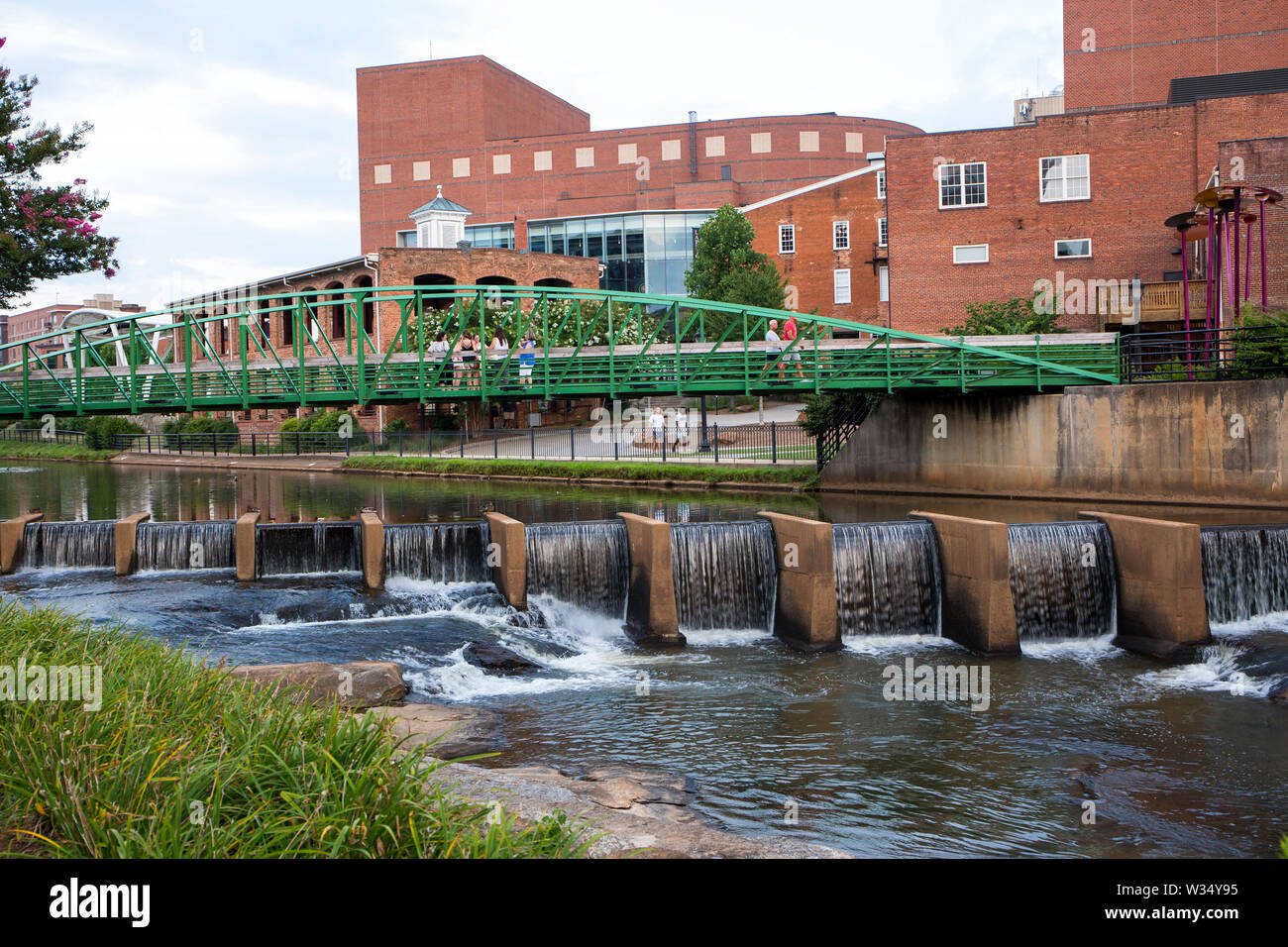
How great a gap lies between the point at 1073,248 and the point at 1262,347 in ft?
57.3

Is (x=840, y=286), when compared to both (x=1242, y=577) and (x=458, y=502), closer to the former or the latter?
(x=458, y=502)

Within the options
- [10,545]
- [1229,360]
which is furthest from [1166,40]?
[10,545]

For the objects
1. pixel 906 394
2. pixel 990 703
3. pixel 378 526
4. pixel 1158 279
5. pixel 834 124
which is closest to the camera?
pixel 990 703

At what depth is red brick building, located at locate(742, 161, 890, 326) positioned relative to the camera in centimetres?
5619

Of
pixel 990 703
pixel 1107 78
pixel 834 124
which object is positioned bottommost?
pixel 990 703

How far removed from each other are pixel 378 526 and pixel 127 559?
197 inches

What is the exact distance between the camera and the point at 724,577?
17938mm

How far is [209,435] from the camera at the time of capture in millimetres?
57875

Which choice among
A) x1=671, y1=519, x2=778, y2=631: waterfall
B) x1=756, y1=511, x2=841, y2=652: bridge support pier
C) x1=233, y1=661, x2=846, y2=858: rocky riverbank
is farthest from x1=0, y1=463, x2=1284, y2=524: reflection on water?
x1=233, y1=661, x2=846, y2=858: rocky riverbank

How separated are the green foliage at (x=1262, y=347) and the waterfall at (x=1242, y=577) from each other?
9.39m

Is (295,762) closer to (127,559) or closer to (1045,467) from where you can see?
(127,559)

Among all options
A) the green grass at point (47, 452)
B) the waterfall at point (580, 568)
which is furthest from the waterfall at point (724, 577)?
the green grass at point (47, 452)

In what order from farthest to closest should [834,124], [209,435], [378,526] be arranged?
1. [834,124]
2. [209,435]
3. [378,526]
